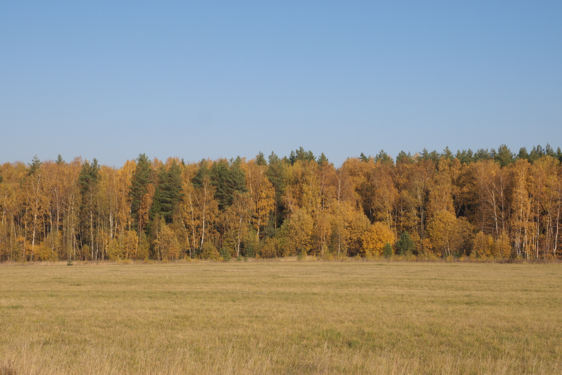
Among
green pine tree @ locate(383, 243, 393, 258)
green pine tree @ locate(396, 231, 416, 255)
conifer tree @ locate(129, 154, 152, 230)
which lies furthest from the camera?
conifer tree @ locate(129, 154, 152, 230)

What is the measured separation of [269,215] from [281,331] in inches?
2906

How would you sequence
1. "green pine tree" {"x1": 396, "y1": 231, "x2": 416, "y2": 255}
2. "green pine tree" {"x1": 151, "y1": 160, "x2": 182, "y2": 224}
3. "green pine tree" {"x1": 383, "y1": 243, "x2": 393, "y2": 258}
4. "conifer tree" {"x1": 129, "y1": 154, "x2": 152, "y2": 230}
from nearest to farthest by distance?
"green pine tree" {"x1": 383, "y1": 243, "x2": 393, "y2": 258}
"green pine tree" {"x1": 396, "y1": 231, "x2": 416, "y2": 255}
"green pine tree" {"x1": 151, "y1": 160, "x2": 182, "y2": 224}
"conifer tree" {"x1": 129, "y1": 154, "x2": 152, "y2": 230}

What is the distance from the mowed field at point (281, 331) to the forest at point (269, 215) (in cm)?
4617

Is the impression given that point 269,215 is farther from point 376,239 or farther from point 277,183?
point 376,239

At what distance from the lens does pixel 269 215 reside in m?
87.8

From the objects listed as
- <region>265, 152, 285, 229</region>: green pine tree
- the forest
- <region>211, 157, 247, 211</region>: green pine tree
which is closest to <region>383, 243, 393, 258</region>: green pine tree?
the forest

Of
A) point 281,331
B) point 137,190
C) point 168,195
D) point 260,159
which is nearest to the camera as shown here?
point 281,331

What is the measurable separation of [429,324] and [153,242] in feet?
209

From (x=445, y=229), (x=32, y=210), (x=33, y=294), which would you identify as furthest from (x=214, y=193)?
(x=33, y=294)

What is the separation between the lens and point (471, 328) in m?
14.6

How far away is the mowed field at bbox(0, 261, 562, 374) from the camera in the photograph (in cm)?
967

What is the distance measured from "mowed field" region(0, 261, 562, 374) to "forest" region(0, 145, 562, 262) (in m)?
46.2

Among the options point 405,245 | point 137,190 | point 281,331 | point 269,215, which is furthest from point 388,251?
point 281,331

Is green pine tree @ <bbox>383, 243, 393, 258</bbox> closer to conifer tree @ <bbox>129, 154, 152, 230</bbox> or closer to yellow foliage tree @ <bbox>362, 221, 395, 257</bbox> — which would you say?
yellow foliage tree @ <bbox>362, 221, 395, 257</bbox>
